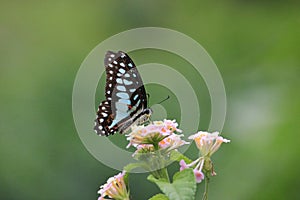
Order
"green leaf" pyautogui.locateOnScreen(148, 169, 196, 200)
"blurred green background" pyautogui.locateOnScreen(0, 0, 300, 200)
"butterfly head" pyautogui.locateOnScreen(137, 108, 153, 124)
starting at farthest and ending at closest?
"blurred green background" pyautogui.locateOnScreen(0, 0, 300, 200) → "butterfly head" pyautogui.locateOnScreen(137, 108, 153, 124) → "green leaf" pyautogui.locateOnScreen(148, 169, 196, 200)

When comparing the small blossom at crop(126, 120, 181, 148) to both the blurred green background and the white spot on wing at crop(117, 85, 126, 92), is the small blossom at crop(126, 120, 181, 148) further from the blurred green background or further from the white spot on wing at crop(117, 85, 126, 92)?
the blurred green background

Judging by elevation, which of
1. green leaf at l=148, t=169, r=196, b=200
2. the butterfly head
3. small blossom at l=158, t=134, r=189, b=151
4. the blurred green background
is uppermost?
the blurred green background

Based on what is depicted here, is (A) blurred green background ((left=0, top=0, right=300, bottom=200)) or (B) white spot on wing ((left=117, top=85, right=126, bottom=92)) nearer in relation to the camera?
(B) white spot on wing ((left=117, top=85, right=126, bottom=92))

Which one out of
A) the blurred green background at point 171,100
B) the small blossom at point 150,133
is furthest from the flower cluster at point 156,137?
the blurred green background at point 171,100

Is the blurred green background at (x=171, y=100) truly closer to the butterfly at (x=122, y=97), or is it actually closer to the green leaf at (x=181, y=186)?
the butterfly at (x=122, y=97)

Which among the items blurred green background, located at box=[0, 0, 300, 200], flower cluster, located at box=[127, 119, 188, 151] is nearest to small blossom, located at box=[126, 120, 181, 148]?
flower cluster, located at box=[127, 119, 188, 151]
